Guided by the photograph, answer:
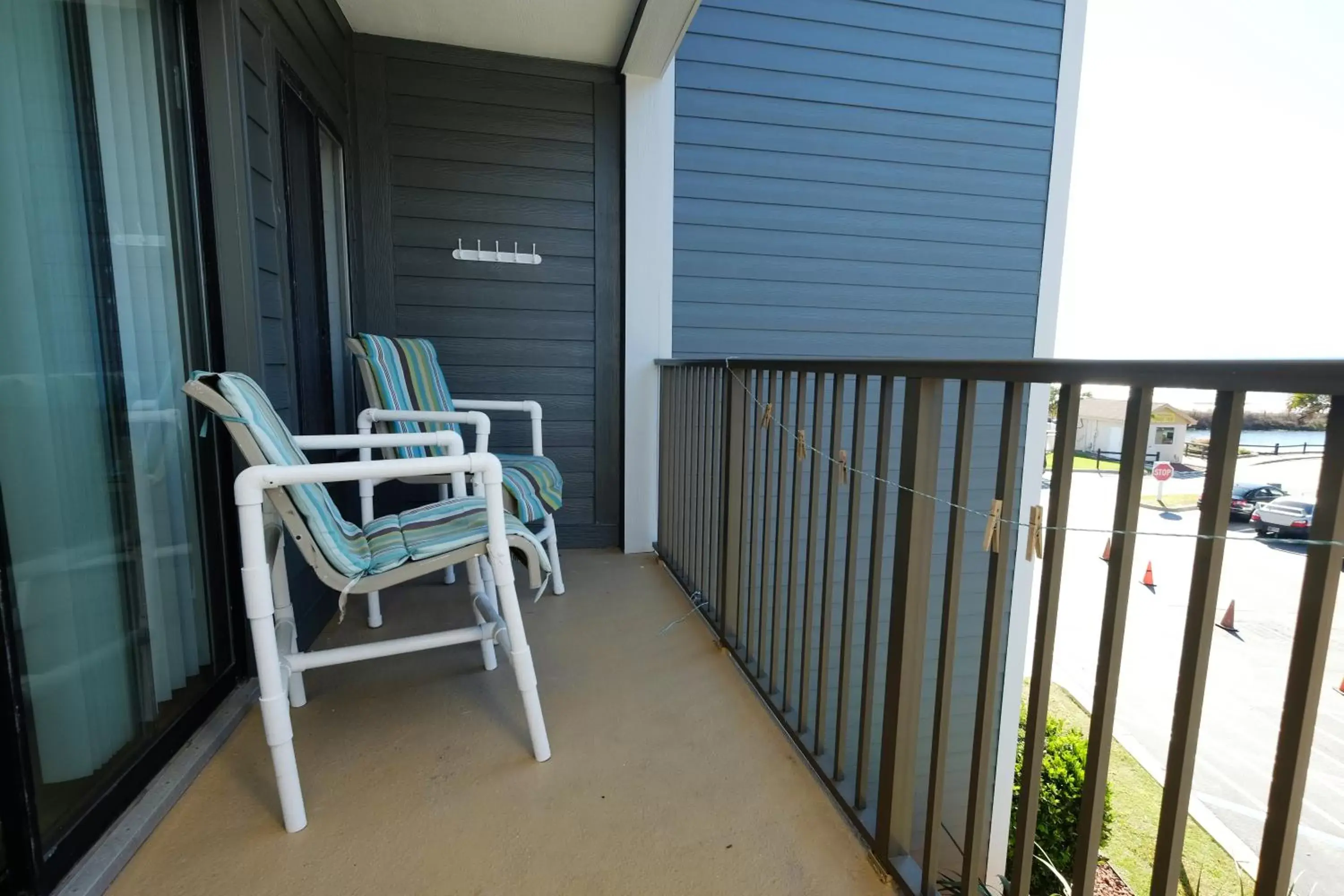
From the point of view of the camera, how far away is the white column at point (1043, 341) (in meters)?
3.52

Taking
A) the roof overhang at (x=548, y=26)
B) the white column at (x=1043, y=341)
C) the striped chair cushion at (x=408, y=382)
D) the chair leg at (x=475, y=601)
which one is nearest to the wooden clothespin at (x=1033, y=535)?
the chair leg at (x=475, y=601)

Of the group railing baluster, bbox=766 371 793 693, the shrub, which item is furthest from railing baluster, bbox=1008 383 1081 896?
the shrub

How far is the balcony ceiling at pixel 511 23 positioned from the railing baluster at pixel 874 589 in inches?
83.7

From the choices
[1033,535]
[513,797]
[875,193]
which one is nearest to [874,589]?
[1033,535]

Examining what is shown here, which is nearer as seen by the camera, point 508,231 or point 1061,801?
point 508,231

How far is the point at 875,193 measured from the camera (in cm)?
361

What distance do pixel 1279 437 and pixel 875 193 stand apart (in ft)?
10.8

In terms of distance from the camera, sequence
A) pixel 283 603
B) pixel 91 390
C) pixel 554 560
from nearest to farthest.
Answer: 1. pixel 91 390
2. pixel 283 603
3. pixel 554 560

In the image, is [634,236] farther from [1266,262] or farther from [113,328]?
[1266,262]

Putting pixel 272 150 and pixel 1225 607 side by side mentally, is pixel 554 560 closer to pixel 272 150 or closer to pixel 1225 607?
pixel 272 150

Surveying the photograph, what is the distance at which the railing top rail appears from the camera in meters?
0.58

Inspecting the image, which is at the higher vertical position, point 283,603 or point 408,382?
point 408,382

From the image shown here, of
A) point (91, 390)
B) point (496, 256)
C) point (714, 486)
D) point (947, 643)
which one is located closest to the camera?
point (947, 643)

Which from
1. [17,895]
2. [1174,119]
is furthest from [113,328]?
[1174,119]
